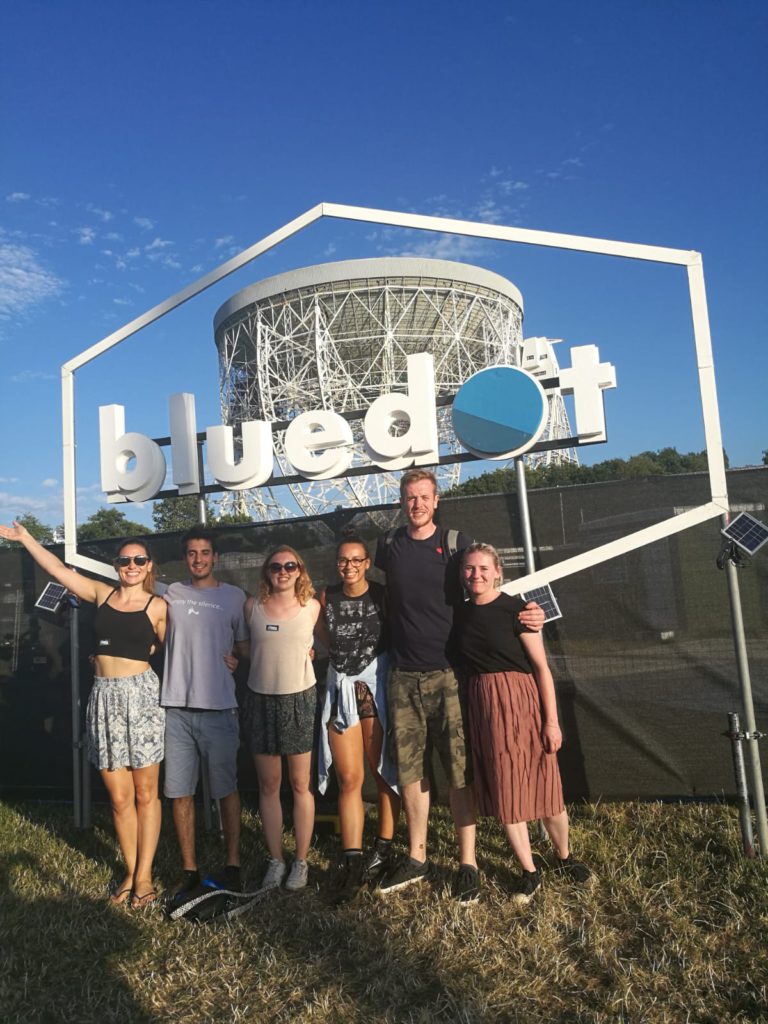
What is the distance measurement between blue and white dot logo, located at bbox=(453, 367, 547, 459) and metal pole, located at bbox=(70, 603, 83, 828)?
297 cm

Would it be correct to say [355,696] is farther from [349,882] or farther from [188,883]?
[188,883]

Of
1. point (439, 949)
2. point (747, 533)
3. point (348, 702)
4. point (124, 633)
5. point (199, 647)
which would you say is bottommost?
point (439, 949)

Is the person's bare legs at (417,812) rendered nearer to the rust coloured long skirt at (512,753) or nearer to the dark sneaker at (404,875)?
the dark sneaker at (404,875)

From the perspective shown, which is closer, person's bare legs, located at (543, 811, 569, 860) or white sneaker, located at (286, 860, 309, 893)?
person's bare legs, located at (543, 811, 569, 860)

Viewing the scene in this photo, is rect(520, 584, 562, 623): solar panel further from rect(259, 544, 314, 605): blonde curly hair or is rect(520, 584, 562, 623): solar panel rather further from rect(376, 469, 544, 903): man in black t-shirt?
rect(259, 544, 314, 605): blonde curly hair

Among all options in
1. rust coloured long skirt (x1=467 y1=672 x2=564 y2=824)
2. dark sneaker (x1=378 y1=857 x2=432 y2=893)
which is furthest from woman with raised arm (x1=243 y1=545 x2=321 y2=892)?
rust coloured long skirt (x1=467 y1=672 x2=564 y2=824)

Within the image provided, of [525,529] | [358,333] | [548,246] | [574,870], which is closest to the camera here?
[574,870]

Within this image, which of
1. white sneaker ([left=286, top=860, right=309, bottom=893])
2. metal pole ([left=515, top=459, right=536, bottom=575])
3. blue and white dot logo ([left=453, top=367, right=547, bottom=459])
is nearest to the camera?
white sneaker ([left=286, top=860, right=309, bottom=893])

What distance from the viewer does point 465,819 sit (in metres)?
3.68

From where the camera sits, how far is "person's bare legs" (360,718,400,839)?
3818 millimetres

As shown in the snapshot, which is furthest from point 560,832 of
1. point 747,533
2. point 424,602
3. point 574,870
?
point 747,533

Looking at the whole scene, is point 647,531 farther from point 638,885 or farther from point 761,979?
point 761,979

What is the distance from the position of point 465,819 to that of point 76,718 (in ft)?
9.36

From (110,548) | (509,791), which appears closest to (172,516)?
(110,548)
